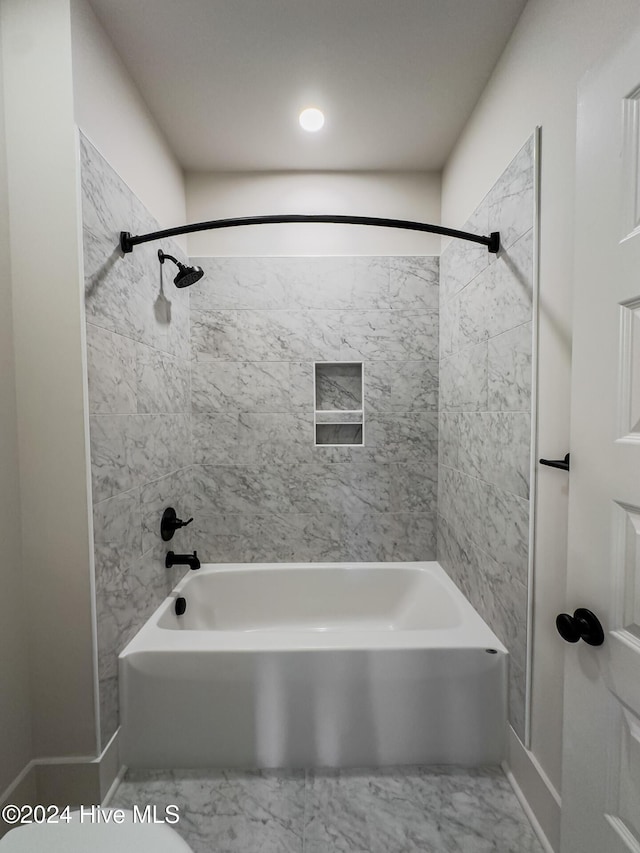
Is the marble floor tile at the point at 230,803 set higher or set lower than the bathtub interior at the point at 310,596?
lower

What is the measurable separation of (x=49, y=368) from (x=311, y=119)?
1.61 m

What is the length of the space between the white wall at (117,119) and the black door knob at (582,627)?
195cm

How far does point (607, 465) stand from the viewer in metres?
0.73

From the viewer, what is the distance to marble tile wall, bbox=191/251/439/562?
7.14 ft

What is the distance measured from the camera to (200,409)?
7.23 feet

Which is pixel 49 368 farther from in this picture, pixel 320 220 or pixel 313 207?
pixel 313 207

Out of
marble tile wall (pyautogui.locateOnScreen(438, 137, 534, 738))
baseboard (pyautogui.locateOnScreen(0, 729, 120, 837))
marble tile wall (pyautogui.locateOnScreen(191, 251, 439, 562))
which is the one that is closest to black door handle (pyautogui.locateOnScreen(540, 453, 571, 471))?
marble tile wall (pyautogui.locateOnScreen(438, 137, 534, 738))

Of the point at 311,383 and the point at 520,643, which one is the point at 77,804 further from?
the point at 311,383

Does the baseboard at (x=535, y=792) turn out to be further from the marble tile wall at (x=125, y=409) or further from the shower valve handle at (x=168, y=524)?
the shower valve handle at (x=168, y=524)

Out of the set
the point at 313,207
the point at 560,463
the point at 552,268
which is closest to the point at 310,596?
the point at 560,463

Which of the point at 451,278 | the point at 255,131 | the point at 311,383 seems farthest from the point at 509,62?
the point at 311,383

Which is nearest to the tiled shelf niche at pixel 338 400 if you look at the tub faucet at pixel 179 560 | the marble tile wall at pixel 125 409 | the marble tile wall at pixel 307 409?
the marble tile wall at pixel 307 409

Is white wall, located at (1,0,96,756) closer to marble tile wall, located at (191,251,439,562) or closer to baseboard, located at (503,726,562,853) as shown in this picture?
marble tile wall, located at (191,251,439,562)

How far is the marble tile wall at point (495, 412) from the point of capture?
1.28m
